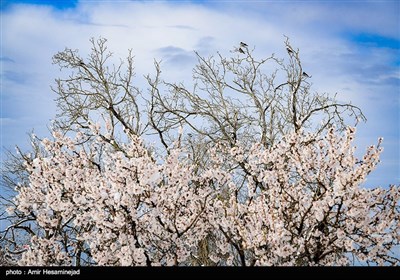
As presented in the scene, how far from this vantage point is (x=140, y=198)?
6.42m

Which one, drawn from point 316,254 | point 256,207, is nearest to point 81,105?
point 256,207

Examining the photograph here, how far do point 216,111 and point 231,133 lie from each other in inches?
28.6

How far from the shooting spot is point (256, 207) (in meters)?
6.47

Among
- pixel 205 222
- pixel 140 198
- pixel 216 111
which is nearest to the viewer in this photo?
pixel 140 198

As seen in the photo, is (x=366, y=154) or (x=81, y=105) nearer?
(x=366, y=154)

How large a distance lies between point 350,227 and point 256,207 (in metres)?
1.28

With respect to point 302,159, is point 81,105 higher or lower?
higher

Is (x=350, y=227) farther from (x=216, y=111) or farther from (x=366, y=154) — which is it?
(x=216, y=111)
